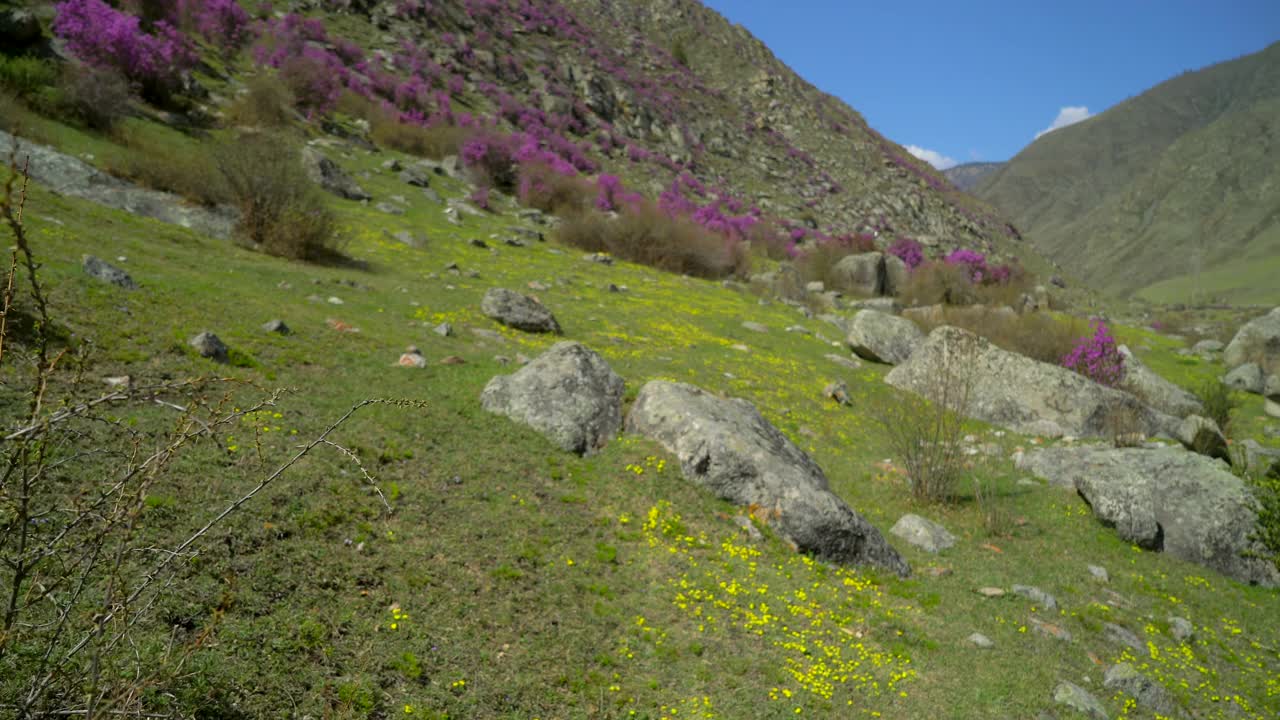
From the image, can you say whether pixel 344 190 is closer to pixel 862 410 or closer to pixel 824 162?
pixel 862 410

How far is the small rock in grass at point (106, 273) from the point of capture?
1011 cm

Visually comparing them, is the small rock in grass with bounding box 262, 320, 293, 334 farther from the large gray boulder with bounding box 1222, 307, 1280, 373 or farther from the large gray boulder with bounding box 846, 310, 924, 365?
the large gray boulder with bounding box 1222, 307, 1280, 373

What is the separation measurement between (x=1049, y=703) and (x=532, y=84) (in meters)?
54.3

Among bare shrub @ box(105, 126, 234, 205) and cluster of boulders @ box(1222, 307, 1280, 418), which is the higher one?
cluster of boulders @ box(1222, 307, 1280, 418)

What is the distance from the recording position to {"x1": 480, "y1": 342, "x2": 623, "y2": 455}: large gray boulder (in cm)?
1012

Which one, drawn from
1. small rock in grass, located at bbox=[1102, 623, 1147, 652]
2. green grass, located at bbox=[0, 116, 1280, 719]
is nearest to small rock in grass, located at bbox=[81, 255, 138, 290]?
green grass, located at bbox=[0, 116, 1280, 719]

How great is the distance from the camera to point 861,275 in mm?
36594

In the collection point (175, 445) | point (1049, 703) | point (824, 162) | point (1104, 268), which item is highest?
point (1104, 268)

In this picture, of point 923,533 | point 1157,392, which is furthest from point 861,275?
point 923,533

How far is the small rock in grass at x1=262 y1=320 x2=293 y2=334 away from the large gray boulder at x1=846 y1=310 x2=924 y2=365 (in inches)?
732

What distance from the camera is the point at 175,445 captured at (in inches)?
98.9

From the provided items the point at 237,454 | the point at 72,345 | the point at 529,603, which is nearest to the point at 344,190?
the point at 72,345

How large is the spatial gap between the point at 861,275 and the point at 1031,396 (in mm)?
20289

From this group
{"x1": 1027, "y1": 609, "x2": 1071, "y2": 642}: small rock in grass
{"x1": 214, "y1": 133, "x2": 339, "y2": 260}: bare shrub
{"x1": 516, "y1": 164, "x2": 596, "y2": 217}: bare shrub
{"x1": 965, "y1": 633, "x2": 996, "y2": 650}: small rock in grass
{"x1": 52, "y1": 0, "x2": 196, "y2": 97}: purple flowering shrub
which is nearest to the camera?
{"x1": 965, "y1": 633, "x2": 996, "y2": 650}: small rock in grass
